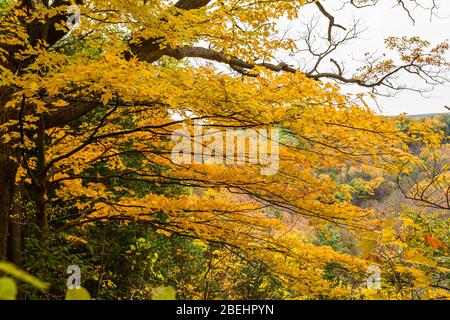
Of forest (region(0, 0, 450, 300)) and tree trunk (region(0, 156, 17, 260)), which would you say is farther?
tree trunk (region(0, 156, 17, 260))

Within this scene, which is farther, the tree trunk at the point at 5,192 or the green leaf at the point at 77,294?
the tree trunk at the point at 5,192

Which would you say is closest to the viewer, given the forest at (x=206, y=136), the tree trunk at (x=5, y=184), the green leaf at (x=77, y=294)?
the green leaf at (x=77, y=294)

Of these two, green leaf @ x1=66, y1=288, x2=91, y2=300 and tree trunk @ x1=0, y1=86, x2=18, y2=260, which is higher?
tree trunk @ x1=0, y1=86, x2=18, y2=260

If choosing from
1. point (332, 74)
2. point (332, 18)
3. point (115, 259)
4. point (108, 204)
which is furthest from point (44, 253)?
point (332, 18)

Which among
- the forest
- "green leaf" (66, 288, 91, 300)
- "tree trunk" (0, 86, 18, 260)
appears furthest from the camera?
"tree trunk" (0, 86, 18, 260)

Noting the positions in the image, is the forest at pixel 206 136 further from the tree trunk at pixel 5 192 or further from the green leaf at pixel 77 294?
the green leaf at pixel 77 294

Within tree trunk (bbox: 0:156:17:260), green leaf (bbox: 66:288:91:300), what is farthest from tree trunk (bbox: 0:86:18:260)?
green leaf (bbox: 66:288:91:300)

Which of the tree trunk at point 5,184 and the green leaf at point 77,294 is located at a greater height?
the tree trunk at point 5,184

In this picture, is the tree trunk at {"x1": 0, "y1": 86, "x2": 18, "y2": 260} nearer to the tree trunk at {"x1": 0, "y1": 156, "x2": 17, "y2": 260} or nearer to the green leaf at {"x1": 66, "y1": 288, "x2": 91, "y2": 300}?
the tree trunk at {"x1": 0, "y1": 156, "x2": 17, "y2": 260}

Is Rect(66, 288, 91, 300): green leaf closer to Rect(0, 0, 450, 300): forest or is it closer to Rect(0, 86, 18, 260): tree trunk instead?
Rect(0, 0, 450, 300): forest

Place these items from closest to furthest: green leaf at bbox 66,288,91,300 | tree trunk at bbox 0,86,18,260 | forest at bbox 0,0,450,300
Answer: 1. green leaf at bbox 66,288,91,300
2. forest at bbox 0,0,450,300
3. tree trunk at bbox 0,86,18,260

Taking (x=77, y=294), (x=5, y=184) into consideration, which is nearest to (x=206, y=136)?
(x=5, y=184)

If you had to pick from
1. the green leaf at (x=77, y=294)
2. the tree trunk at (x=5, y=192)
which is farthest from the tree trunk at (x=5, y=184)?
the green leaf at (x=77, y=294)
